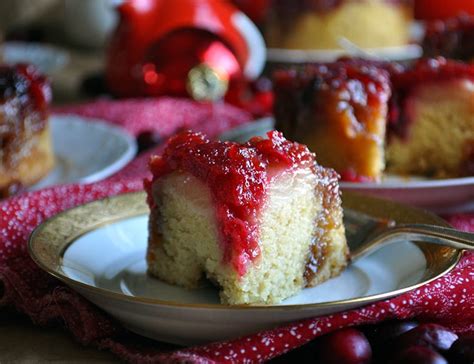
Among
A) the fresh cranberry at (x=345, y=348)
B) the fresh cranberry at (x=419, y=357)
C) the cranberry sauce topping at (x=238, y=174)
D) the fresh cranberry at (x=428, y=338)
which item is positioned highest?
the cranberry sauce topping at (x=238, y=174)

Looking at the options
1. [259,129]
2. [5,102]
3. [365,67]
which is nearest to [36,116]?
[5,102]

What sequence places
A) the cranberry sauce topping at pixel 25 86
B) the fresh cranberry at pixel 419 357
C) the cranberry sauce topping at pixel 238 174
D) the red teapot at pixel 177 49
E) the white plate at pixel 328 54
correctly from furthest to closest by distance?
1. the white plate at pixel 328 54
2. the red teapot at pixel 177 49
3. the cranberry sauce topping at pixel 25 86
4. the cranberry sauce topping at pixel 238 174
5. the fresh cranberry at pixel 419 357

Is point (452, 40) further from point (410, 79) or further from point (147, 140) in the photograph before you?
point (147, 140)

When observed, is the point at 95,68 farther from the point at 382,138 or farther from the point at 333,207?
the point at 333,207

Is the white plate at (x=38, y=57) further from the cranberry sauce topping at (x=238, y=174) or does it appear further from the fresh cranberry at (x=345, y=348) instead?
the fresh cranberry at (x=345, y=348)

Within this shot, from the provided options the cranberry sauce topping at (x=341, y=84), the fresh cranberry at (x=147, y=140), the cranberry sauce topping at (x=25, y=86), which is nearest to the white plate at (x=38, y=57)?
the fresh cranberry at (x=147, y=140)

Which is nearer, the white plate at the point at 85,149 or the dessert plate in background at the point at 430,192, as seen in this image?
the dessert plate in background at the point at 430,192

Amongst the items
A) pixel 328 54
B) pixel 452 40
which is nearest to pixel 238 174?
pixel 452 40

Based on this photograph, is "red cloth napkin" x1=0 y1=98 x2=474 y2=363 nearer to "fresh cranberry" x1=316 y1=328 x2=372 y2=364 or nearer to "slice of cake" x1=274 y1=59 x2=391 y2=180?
"fresh cranberry" x1=316 y1=328 x2=372 y2=364
